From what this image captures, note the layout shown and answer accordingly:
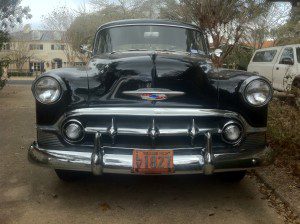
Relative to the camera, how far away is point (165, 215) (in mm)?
3346

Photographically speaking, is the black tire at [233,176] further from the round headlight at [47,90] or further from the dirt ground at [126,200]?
the round headlight at [47,90]

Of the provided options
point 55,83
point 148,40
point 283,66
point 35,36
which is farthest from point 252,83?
point 35,36

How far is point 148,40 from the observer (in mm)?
4883

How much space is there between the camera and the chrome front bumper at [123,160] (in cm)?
308

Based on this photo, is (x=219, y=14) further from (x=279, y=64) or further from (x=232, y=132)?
(x=232, y=132)

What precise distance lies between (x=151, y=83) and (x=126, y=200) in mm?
1153

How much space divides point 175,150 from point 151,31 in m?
2.23

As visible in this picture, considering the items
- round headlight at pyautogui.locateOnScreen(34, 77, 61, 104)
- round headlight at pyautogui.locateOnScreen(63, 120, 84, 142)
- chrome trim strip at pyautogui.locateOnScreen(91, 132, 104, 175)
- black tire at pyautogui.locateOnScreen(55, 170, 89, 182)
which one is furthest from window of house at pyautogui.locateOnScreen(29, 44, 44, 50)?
chrome trim strip at pyautogui.locateOnScreen(91, 132, 104, 175)

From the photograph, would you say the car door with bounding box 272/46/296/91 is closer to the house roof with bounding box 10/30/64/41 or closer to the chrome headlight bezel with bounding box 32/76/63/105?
the chrome headlight bezel with bounding box 32/76/63/105

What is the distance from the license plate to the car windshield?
1.99 meters

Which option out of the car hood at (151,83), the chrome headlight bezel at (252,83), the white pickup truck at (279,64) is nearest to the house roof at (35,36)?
the white pickup truck at (279,64)

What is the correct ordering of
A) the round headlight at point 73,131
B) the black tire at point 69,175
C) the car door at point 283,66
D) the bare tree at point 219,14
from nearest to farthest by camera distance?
the round headlight at point 73,131
the black tire at point 69,175
the car door at point 283,66
the bare tree at point 219,14

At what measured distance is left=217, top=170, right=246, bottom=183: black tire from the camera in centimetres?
404

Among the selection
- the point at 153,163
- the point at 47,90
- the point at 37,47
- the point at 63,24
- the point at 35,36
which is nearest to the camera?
the point at 153,163
